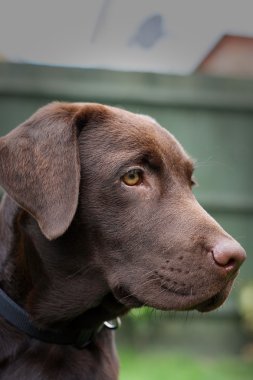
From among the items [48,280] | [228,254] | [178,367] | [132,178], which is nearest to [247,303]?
[178,367]

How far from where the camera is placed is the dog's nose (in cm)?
248

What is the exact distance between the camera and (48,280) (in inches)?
113

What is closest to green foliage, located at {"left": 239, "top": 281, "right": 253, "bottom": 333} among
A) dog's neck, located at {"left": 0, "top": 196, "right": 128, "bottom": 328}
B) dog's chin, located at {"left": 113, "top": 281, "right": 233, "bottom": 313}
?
dog's neck, located at {"left": 0, "top": 196, "right": 128, "bottom": 328}

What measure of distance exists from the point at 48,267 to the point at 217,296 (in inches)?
25.2

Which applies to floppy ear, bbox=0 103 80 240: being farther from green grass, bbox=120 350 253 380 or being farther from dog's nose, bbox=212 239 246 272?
green grass, bbox=120 350 253 380

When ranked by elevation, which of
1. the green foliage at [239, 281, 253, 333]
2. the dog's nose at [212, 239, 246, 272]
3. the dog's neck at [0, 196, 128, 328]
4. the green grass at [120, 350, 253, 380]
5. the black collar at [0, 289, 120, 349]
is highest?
the dog's nose at [212, 239, 246, 272]

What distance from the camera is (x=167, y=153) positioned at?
2.84 meters

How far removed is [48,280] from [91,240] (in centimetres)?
26

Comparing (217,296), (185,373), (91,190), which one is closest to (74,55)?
(185,373)

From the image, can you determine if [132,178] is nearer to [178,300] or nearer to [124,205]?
[124,205]

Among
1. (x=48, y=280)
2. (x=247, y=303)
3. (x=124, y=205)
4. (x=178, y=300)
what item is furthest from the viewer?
(x=247, y=303)

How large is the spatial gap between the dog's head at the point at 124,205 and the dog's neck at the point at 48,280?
0.32ft

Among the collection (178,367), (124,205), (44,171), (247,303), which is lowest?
(178,367)

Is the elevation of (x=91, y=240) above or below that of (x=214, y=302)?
above
